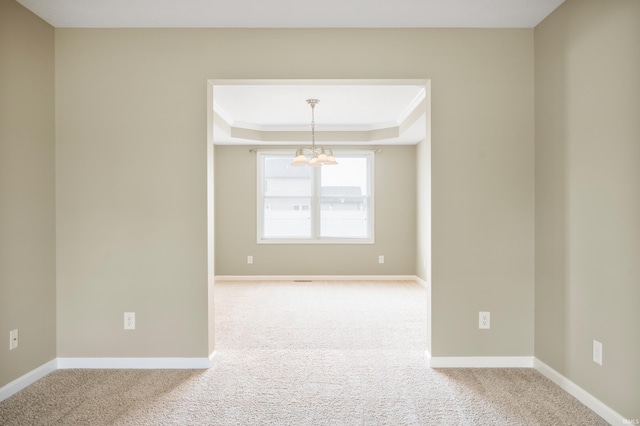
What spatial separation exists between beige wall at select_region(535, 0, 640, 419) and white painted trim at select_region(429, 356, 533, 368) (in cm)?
15

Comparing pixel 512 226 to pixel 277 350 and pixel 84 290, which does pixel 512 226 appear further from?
pixel 84 290

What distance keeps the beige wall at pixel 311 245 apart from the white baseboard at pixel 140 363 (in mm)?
3816

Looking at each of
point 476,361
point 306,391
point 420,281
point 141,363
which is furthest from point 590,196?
point 420,281

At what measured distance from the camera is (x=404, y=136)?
5.95 metres

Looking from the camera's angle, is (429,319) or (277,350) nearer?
(429,319)

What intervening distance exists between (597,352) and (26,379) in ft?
12.0

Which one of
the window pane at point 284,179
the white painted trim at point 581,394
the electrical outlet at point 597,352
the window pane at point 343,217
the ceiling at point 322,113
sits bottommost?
the white painted trim at point 581,394

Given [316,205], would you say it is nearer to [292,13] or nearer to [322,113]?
[322,113]

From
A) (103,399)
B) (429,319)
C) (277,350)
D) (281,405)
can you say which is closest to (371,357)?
(429,319)

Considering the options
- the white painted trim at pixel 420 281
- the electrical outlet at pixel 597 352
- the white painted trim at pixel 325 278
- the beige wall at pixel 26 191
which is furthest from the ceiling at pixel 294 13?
the white painted trim at pixel 325 278

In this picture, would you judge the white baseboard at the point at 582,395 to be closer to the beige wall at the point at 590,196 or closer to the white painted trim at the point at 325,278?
the beige wall at the point at 590,196

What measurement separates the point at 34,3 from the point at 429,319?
11.7 ft

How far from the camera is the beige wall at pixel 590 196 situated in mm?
2057

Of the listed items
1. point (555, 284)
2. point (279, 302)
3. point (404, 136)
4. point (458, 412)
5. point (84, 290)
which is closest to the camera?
point (458, 412)
